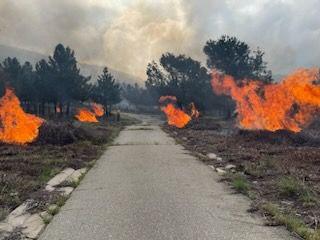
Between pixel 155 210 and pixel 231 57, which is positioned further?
pixel 231 57

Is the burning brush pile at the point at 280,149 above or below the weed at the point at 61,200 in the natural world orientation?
above

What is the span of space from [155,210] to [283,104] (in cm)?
2350

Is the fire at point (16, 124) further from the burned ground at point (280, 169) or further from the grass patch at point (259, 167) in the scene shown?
the grass patch at point (259, 167)

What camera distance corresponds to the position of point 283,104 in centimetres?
3166

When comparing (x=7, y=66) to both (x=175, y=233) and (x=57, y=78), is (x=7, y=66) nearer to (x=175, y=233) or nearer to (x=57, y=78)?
(x=57, y=78)

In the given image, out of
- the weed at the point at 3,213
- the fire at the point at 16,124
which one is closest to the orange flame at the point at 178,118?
the fire at the point at 16,124

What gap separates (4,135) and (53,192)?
13885 millimetres

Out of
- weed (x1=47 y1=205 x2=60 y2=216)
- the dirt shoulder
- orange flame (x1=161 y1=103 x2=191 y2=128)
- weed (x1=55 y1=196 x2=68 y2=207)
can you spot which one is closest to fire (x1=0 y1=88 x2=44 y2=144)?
the dirt shoulder

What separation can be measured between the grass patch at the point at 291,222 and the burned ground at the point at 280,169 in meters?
0.19

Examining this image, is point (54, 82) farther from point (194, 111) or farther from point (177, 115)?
point (194, 111)

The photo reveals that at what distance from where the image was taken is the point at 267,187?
42.1 ft

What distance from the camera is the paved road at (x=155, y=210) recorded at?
328 inches

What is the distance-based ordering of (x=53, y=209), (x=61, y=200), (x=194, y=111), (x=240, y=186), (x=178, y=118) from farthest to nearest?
(x=194, y=111) → (x=178, y=118) → (x=240, y=186) → (x=61, y=200) → (x=53, y=209)

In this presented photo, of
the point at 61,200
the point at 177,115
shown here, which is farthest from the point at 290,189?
the point at 177,115
